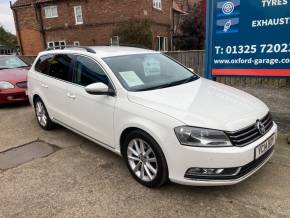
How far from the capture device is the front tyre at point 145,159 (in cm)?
317

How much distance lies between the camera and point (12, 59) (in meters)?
9.17

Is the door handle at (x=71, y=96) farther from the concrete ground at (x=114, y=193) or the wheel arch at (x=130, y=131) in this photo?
the wheel arch at (x=130, y=131)

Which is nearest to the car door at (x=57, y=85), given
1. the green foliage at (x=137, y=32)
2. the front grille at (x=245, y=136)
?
the front grille at (x=245, y=136)

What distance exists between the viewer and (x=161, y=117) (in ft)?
10.1

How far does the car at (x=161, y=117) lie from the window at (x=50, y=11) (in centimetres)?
2150

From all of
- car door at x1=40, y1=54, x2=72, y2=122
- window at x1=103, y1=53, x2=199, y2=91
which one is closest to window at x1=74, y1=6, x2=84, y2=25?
car door at x1=40, y1=54, x2=72, y2=122

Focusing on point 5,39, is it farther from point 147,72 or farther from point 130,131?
point 130,131

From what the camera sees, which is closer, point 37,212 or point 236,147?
point 236,147

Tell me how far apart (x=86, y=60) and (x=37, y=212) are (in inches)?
87.4

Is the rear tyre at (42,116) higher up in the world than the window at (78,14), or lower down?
lower down

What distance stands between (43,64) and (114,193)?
3.28 m

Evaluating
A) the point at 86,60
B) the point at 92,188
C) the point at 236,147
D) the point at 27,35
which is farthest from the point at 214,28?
the point at 27,35

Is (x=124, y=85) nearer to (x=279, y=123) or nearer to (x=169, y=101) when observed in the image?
(x=169, y=101)

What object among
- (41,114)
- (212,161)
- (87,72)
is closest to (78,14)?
(41,114)
